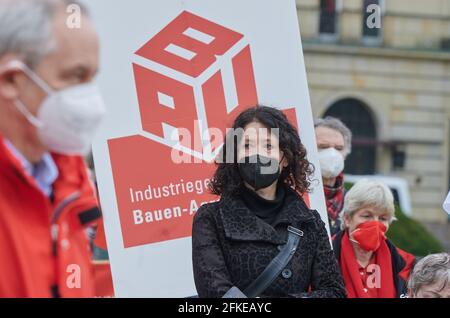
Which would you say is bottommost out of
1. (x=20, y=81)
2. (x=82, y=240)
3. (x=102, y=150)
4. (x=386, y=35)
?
(x=386, y=35)

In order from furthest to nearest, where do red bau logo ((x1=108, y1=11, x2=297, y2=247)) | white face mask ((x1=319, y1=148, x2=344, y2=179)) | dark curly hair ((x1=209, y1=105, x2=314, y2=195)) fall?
white face mask ((x1=319, y1=148, x2=344, y2=179)) → red bau logo ((x1=108, y1=11, x2=297, y2=247)) → dark curly hair ((x1=209, y1=105, x2=314, y2=195))

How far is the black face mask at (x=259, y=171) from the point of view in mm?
3404

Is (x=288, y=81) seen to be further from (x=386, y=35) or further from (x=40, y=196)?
(x=386, y=35)

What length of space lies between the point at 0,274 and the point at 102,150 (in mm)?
1798

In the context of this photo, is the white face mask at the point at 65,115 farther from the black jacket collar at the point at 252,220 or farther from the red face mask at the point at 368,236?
the red face mask at the point at 368,236

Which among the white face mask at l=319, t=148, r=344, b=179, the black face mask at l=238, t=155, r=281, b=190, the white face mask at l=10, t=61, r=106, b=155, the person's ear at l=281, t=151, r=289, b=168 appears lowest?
the white face mask at l=319, t=148, r=344, b=179

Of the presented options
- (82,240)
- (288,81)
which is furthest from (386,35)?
(82,240)

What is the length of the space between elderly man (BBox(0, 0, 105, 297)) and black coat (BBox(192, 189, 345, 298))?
2.99 ft

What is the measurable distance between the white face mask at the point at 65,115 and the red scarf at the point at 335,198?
275 cm

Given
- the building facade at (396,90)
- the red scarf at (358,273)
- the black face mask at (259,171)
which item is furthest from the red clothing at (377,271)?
the building facade at (396,90)

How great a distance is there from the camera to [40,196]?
2.38 m

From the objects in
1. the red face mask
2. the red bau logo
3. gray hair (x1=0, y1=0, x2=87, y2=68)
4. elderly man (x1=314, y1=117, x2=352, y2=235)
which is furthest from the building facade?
gray hair (x1=0, y1=0, x2=87, y2=68)

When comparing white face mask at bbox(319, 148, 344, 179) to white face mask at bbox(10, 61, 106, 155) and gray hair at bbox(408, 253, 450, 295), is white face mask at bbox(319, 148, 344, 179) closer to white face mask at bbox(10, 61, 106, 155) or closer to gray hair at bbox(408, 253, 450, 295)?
gray hair at bbox(408, 253, 450, 295)

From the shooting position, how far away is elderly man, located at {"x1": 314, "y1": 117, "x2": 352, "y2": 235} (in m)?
5.04
